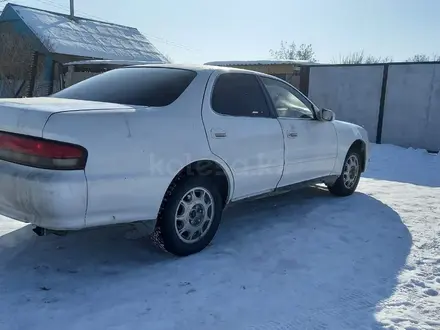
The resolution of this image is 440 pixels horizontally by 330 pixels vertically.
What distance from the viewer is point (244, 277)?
11.4 ft

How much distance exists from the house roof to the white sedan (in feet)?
60.8

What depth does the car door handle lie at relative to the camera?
3.77 meters

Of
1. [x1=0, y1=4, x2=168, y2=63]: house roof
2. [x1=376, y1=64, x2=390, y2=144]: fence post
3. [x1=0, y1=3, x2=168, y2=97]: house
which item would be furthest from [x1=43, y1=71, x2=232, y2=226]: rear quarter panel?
[x1=0, y1=4, x2=168, y2=63]: house roof

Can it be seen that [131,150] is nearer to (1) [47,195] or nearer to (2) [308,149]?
(1) [47,195]

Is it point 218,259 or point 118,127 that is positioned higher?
point 118,127

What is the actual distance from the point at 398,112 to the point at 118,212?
1024 centimetres

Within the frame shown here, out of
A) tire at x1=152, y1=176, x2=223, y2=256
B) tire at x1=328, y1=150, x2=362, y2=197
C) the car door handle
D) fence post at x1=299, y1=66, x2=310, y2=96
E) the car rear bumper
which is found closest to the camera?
the car rear bumper

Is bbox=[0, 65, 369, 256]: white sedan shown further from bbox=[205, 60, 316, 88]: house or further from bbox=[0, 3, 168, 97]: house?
bbox=[205, 60, 316, 88]: house

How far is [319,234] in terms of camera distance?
4473 mm

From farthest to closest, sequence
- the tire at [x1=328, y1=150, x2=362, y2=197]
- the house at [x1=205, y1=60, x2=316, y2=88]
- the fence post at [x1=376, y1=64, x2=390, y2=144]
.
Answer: the house at [x1=205, y1=60, x2=316, y2=88]
the fence post at [x1=376, y1=64, x2=390, y2=144]
the tire at [x1=328, y1=150, x2=362, y2=197]

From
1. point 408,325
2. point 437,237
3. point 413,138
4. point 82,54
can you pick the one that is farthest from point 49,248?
point 82,54

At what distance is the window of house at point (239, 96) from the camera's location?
3994 millimetres

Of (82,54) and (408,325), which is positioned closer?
(408,325)

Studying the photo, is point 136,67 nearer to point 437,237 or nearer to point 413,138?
point 437,237
